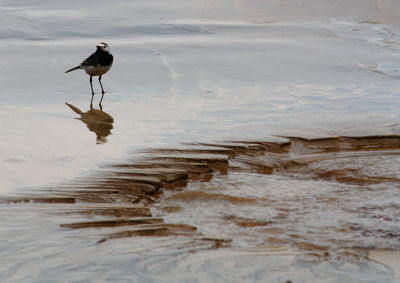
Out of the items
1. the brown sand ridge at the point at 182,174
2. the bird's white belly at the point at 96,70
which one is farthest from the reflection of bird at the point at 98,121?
the bird's white belly at the point at 96,70

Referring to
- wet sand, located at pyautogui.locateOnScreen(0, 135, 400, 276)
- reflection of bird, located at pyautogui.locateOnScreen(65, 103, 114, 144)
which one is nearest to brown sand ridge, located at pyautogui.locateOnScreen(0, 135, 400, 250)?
wet sand, located at pyautogui.locateOnScreen(0, 135, 400, 276)

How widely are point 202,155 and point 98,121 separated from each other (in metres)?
1.70

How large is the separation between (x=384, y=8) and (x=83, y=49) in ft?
18.7

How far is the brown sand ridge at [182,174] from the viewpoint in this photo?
165 inches

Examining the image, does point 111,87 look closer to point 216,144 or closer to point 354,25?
point 216,144

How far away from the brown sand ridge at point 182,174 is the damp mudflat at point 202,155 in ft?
0.05

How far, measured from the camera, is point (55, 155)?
18.8 feet

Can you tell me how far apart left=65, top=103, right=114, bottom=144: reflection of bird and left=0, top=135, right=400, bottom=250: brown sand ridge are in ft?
2.79

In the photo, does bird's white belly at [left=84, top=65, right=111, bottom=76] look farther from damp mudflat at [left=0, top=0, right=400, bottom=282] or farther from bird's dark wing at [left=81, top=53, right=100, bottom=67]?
damp mudflat at [left=0, top=0, right=400, bottom=282]

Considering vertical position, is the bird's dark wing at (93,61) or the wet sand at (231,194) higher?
the bird's dark wing at (93,61)

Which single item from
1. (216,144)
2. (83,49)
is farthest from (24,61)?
(216,144)

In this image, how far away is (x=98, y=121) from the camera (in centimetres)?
708

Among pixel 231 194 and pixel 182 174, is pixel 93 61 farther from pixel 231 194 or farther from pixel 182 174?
pixel 231 194

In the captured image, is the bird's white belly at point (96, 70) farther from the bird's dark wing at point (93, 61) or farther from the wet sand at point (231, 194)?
the wet sand at point (231, 194)
